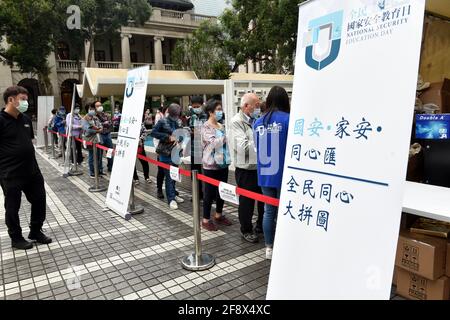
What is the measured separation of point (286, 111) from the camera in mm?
3230

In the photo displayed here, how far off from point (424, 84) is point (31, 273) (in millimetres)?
4320

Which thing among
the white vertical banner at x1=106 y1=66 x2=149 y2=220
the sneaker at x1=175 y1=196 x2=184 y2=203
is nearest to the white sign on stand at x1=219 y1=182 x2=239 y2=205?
the white vertical banner at x1=106 y1=66 x2=149 y2=220

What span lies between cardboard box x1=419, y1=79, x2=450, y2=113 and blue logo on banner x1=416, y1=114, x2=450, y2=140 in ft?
0.95

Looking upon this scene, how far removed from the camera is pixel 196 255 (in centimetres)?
346

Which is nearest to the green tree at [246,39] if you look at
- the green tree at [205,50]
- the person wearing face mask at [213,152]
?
the green tree at [205,50]

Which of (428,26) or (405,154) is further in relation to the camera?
(428,26)

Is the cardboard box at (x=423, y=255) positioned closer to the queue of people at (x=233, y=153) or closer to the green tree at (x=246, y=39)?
the queue of people at (x=233, y=153)

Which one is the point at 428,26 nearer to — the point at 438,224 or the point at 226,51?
the point at 438,224

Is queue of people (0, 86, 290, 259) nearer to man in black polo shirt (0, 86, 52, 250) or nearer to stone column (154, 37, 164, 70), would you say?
man in black polo shirt (0, 86, 52, 250)

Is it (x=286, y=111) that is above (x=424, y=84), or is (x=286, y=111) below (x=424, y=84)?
below

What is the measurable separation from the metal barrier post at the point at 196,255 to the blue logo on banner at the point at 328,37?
1637mm

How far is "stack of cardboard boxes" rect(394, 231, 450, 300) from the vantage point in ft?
8.17

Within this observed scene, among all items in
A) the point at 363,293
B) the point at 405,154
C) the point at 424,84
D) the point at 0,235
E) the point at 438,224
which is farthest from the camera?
the point at 0,235

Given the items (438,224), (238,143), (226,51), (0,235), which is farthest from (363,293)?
(226,51)
